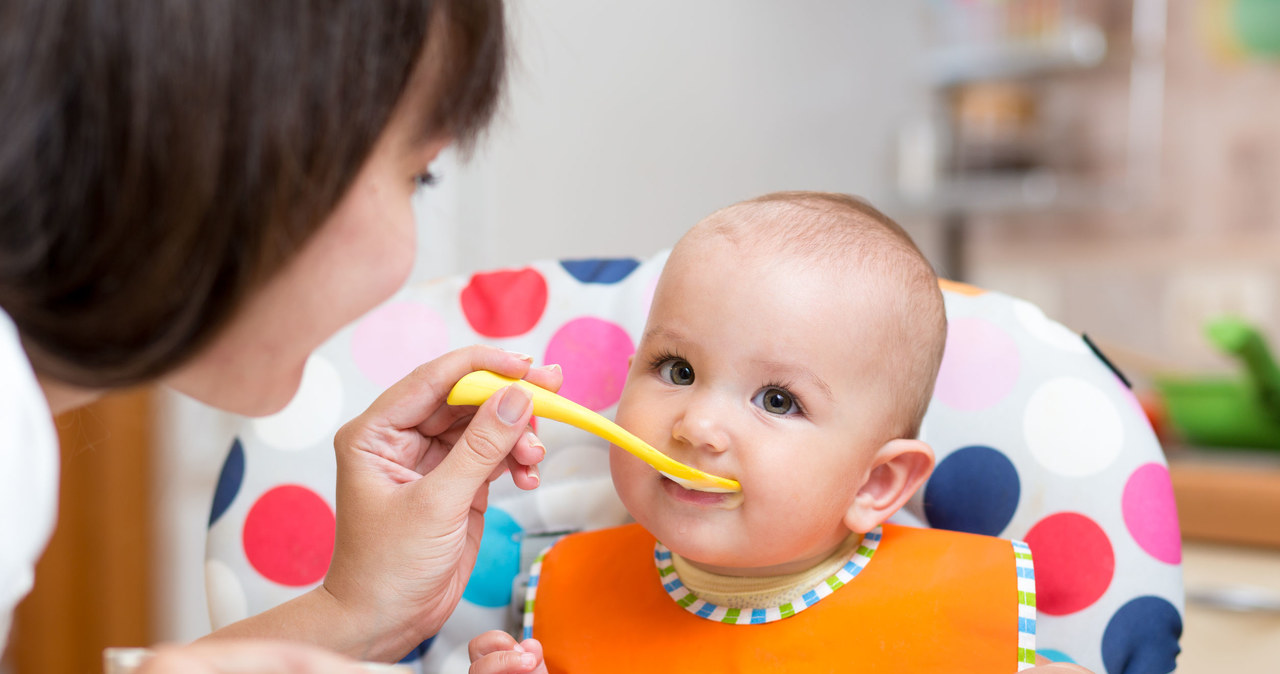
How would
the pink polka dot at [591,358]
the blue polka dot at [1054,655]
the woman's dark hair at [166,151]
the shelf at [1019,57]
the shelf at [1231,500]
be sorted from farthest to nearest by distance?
the shelf at [1019,57] → the shelf at [1231,500] → the pink polka dot at [591,358] → the blue polka dot at [1054,655] → the woman's dark hair at [166,151]

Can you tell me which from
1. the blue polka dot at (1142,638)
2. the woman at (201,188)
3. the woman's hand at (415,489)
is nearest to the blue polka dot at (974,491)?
the blue polka dot at (1142,638)

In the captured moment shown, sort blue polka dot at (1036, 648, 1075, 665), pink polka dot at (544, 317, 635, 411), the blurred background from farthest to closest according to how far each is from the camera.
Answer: the blurred background < pink polka dot at (544, 317, 635, 411) < blue polka dot at (1036, 648, 1075, 665)

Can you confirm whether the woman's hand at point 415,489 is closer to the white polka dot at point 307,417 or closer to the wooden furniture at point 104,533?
the white polka dot at point 307,417

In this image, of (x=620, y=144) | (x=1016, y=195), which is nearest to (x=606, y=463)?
(x=620, y=144)

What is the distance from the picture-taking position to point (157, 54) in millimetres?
399

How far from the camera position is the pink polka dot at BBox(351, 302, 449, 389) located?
0.82m

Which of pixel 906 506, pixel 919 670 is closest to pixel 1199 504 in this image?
pixel 906 506

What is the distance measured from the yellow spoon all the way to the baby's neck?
0.38ft

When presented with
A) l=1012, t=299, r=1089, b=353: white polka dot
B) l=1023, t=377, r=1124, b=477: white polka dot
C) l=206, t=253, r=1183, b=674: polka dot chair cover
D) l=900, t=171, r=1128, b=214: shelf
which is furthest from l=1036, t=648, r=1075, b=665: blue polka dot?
l=900, t=171, r=1128, b=214: shelf

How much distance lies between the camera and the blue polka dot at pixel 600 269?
0.87 meters

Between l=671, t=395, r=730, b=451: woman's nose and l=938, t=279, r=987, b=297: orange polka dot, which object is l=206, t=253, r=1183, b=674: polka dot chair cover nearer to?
l=938, t=279, r=987, b=297: orange polka dot

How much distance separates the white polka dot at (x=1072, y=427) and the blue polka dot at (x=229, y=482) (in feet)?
1.99

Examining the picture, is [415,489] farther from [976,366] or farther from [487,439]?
[976,366]

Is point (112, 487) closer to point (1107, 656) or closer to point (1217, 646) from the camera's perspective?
point (1107, 656)
